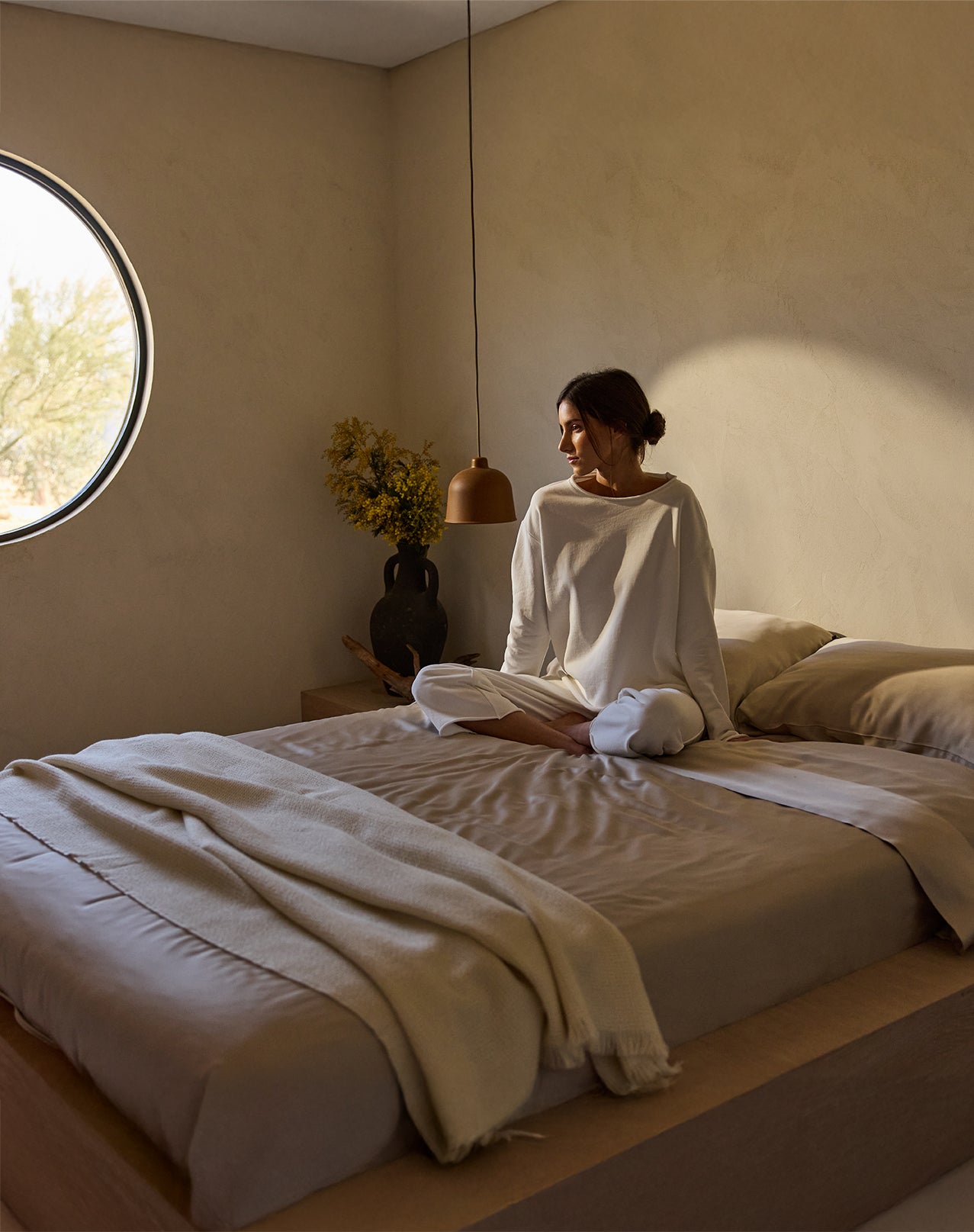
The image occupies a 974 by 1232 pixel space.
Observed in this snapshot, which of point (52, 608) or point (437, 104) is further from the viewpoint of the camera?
point (437, 104)

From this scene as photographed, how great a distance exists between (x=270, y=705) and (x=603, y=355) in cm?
180

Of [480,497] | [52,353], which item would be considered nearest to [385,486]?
[480,497]

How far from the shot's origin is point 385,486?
13.6ft

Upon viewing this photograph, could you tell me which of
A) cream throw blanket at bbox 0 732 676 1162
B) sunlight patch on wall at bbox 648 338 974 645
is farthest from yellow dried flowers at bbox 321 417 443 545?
cream throw blanket at bbox 0 732 676 1162

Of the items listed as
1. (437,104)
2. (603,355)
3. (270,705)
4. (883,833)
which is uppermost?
(437,104)

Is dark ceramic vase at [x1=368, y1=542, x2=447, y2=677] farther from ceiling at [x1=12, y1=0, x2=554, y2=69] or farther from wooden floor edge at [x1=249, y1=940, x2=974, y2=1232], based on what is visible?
wooden floor edge at [x1=249, y1=940, x2=974, y2=1232]

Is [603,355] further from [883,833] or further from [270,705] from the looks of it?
[883,833]

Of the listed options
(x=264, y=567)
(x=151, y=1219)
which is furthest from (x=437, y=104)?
(x=151, y=1219)

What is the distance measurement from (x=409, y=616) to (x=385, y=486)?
48 cm

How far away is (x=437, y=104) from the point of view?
13.8 ft

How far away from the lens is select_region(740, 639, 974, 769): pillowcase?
236 cm

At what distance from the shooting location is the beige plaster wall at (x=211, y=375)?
381 cm

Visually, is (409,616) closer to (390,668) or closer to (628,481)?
(390,668)

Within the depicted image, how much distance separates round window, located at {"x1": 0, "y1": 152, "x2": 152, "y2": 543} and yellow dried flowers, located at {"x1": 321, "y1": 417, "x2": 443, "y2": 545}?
2167 mm
